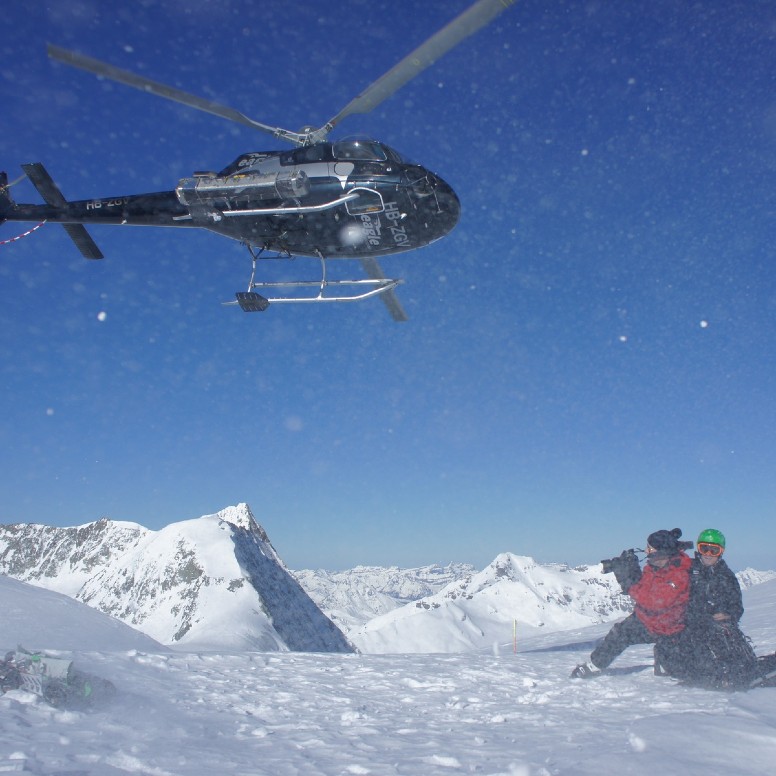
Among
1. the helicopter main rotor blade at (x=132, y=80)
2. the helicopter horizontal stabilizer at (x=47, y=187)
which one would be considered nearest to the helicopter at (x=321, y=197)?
the helicopter main rotor blade at (x=132, y=80)

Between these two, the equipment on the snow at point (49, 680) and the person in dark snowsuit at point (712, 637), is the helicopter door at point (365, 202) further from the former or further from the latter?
the equipment on the snow at point (49, 680)

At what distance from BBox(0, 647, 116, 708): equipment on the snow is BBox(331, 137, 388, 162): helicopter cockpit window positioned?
10.8m

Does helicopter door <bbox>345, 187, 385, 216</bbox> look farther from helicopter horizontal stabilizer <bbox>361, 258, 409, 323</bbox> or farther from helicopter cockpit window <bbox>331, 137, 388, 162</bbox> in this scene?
helicopter horizontal stabilizer <bbox>361, 258, 409, 323</bbox>

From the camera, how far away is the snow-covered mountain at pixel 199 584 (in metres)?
94.4

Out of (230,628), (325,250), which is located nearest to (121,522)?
(230,628)

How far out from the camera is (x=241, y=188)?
40.8 ft

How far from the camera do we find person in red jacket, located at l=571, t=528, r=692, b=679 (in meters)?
5.55

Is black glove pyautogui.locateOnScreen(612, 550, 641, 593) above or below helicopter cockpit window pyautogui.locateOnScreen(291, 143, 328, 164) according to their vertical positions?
below

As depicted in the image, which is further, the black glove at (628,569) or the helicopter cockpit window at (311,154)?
the helicopter cockpit window at (311,154)

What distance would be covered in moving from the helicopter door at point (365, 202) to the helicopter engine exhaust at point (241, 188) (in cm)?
100

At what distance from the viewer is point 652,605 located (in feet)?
18.5

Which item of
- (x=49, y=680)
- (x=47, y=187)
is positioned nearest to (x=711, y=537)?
(x=49, y=680)

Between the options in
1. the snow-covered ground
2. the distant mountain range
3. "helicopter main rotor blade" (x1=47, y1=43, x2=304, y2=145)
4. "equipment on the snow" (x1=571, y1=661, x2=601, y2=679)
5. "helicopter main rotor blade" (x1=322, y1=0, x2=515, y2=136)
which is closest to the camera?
the snow-covered ground

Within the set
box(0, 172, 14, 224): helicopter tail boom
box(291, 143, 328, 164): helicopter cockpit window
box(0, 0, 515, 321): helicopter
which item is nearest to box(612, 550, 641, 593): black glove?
box(0, 0, 515, 321): helicopter
